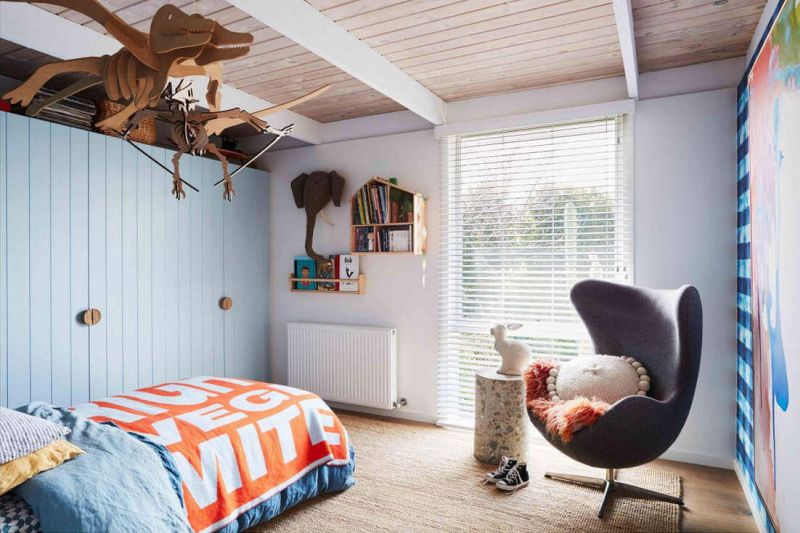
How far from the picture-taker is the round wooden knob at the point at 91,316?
315 cm

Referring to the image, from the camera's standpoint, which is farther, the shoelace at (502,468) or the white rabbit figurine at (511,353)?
the white rabbit figurine at (511,353)

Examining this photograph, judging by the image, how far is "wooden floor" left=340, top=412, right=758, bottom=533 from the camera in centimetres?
237

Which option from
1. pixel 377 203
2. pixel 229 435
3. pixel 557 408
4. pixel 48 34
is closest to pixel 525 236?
pixel 377 203

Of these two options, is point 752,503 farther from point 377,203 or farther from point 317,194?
point 317,194

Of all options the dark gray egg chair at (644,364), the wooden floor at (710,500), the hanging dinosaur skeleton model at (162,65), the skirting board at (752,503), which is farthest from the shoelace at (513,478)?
the hanging dinosaur skeleton model at (162,65)

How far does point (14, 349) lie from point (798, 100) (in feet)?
12.2

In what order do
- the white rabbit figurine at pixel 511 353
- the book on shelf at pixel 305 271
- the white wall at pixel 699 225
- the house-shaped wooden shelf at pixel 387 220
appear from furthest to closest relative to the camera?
the book on shelf at pixel 305 271, the house-shaped wooden shelf at pixel 387 220, the white rabbit figurine at pixel 511 353, the white wall at pixel 699 225

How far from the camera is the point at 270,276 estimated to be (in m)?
4.65

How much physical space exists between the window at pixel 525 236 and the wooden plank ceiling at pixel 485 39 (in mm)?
422

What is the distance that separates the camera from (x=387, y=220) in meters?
3.93

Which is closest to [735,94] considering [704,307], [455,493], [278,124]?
[704,307]

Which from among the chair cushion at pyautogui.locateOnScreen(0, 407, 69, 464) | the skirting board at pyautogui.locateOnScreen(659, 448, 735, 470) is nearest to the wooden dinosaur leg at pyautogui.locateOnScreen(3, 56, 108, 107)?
the chair cushion at pyautogui.locateOnScreen(0, 407, 69, 464)

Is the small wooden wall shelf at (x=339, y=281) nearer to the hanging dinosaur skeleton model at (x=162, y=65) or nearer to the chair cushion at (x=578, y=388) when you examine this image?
the chair cushion at (x=578, y=388)

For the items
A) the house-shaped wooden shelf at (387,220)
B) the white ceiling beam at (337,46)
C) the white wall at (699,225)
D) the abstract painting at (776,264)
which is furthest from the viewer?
the house-shaped wooden shelf at (387,220)
